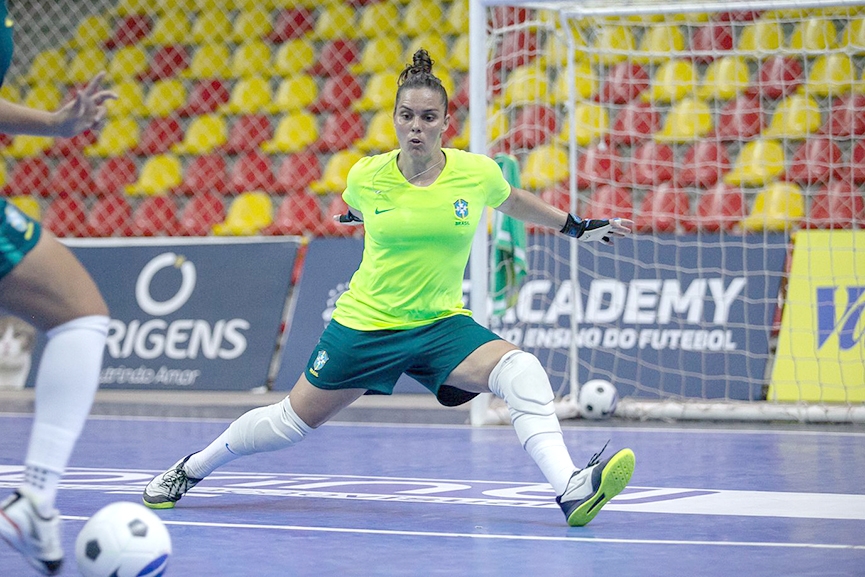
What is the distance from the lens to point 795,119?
452 inches

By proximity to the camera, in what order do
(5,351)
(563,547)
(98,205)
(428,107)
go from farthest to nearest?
(98,205), (5,351), (428,107), (563,547)

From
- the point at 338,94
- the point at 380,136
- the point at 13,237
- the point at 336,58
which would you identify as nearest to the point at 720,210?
the point at 380,136

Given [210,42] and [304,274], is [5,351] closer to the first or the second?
[304,274]

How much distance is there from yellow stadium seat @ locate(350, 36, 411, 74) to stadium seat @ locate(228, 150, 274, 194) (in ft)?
4.79

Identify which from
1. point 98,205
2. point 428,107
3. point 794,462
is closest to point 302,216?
point 98,205

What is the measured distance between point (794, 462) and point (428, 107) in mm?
3152

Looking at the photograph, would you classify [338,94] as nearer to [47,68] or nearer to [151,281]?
[151,281]

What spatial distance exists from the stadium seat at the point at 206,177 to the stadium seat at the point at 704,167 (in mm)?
5107

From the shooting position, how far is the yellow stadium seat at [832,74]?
36.8ft

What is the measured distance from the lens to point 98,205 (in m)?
14.3

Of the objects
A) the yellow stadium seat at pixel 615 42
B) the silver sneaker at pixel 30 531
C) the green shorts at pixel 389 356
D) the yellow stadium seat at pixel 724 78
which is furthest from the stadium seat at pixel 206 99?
the silver sneaker at pixel 30 531

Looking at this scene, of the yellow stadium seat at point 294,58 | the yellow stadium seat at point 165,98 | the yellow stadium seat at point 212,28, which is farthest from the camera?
the yellow stadium seat at point 212,28

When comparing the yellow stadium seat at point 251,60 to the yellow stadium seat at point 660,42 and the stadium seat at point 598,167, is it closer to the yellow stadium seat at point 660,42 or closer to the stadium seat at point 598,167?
the stadium seat at point 598,167

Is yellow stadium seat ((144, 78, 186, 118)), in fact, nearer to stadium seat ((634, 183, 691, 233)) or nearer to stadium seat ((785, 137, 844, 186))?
stadium seat ((634, 183, 691, 233))
